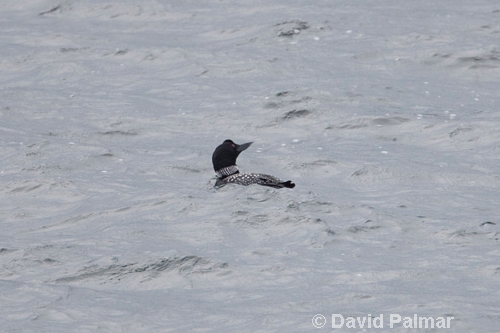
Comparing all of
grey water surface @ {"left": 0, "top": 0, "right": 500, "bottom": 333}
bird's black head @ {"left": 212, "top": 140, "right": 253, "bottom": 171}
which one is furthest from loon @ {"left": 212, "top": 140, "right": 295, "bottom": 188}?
grey water surface @ {"left": 0, "top": 0, "right": 500, "bottom": 333}

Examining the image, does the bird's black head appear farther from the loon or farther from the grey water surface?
the grey water surface

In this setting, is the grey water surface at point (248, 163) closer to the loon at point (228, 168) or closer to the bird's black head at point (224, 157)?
the loon at point (228, 168)

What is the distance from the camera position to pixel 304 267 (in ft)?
29.0

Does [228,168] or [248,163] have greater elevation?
[228,168]

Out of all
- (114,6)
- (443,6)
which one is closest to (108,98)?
(114,6)

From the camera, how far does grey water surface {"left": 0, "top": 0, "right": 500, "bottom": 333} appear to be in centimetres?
830

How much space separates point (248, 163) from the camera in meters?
12.9

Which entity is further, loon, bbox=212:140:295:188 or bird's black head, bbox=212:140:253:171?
bird's black head, bbox=212:140:253:171

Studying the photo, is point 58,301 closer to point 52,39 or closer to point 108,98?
point 108,98

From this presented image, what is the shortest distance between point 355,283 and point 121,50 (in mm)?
10965

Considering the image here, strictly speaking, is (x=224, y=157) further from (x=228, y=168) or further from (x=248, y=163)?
(x=248, y=163)

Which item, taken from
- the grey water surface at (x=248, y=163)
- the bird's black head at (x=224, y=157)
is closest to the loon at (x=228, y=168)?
the bird's black head at (x=224, y=157)

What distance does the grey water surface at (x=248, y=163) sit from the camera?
27.2 feet

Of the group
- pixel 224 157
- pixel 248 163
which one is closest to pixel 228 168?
pixel 224 157
